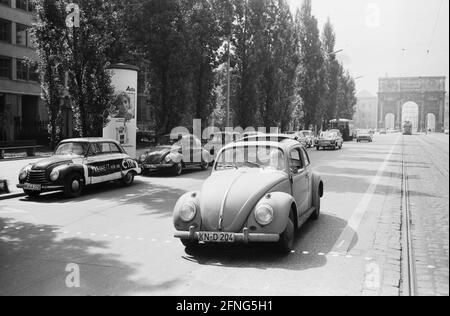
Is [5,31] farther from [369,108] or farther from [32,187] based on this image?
[369,108]

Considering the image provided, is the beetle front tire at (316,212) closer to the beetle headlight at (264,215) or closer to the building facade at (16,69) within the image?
the beetle headlight at (264,215)

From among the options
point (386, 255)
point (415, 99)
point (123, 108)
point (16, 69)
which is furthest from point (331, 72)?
point (415, 99)

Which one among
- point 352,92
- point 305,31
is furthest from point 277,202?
point 352,92

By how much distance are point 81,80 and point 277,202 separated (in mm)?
13201

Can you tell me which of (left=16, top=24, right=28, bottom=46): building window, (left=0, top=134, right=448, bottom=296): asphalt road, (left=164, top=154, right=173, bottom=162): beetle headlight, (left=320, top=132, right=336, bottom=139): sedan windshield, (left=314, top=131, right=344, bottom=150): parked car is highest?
(left=16, top=24, right=28, bottom=46): building window

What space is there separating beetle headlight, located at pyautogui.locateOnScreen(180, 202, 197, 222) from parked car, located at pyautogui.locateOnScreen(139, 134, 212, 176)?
34.5 ft

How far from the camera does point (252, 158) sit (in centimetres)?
747

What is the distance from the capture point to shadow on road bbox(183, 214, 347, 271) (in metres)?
5.84

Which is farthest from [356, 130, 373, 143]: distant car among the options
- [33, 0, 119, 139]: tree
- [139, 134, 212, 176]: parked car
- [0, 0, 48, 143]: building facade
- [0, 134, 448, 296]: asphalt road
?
[0, 134, 448, 296]: asphalt road

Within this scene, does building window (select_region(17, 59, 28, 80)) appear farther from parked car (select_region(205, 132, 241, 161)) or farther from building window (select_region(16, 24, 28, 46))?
parked car (select_region(205, 132, 241, 161))

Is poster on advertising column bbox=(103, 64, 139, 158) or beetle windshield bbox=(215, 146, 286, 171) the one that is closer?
beetle windshield bbox=(215, 146, 286, 171)

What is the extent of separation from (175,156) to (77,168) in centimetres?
559

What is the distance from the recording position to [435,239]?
285 inches
